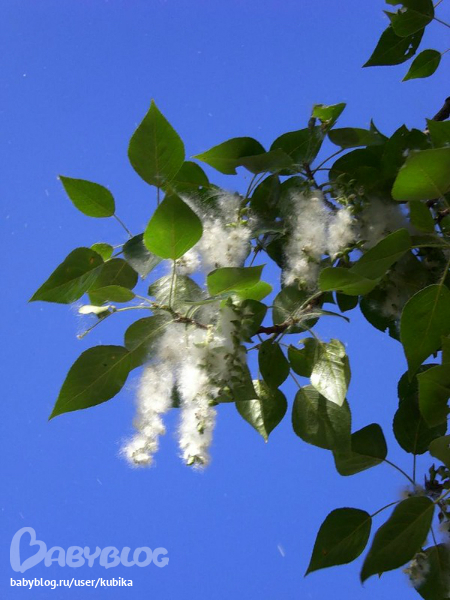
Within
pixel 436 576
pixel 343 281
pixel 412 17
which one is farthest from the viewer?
pixel 412 17

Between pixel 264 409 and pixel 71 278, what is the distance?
0.51 ft

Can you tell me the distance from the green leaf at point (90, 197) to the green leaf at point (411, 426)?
252 mm

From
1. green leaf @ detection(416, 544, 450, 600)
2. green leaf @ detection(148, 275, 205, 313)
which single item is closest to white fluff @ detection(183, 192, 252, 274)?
green leaf @ detection(148, 275, 205, 313)

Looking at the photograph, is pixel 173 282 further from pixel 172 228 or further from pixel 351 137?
pixel 351 137

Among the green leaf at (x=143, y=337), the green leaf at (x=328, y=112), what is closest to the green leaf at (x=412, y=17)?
the green leaf at (x=328, y=112)

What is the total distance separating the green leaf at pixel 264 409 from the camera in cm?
48

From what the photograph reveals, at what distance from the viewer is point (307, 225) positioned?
48 centimetres

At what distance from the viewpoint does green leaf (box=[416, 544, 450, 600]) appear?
0.50 m

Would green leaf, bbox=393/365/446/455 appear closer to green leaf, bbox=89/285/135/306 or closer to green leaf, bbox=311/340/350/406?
green leaf, bbox=311/340/350/406

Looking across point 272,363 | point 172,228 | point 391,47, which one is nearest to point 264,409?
point 272,363

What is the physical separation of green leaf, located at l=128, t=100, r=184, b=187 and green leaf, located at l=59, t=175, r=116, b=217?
52 millimetres

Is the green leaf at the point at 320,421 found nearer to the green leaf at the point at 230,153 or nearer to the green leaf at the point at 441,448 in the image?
the green leaf at the point at 441,448

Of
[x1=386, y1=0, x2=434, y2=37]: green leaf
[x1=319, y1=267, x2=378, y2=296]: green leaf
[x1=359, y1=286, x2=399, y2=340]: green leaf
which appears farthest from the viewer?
[x1=386, y1=0, x2=434, y2=37]: green leaf

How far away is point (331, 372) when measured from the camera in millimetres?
448
